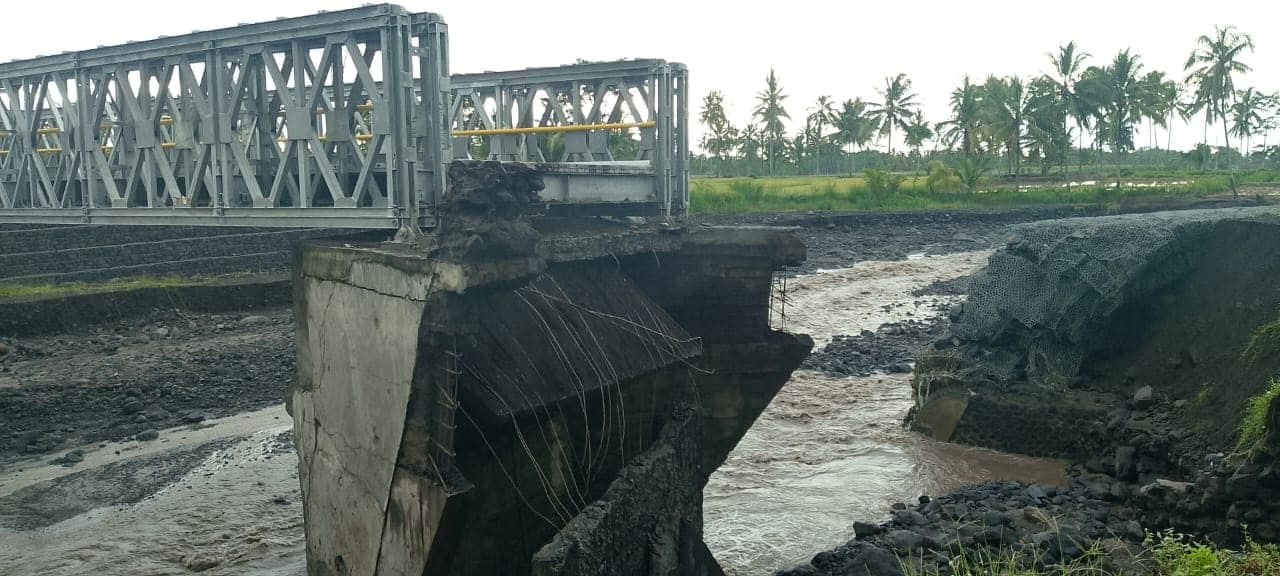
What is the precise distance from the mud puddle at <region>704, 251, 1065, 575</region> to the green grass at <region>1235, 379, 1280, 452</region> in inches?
122

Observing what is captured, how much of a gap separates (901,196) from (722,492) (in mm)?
36716

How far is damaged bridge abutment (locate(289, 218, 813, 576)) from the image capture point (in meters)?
6.61

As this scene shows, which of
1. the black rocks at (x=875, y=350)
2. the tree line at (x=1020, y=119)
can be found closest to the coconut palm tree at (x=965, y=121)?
the tree line at (x=1020, y=119)

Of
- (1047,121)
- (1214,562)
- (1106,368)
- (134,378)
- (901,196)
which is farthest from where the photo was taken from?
(1047,121)

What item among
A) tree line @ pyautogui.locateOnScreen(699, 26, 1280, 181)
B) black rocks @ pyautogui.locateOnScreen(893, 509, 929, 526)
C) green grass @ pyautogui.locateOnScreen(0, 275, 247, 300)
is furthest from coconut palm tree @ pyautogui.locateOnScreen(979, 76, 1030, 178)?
black rocks @ pyautogui.locateOnScreen(893, 509, 929, 526)

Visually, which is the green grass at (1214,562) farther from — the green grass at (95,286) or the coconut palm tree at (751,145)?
the coconut palm tree at (751,145)

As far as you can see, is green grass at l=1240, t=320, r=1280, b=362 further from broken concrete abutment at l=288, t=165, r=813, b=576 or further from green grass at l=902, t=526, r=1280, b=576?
broken concrete abutment at l=288, t=165, r=813, b=576

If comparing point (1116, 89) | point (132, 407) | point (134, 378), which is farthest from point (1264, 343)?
point (1116, 89)

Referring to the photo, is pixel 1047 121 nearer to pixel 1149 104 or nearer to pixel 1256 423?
pixel 1149 104

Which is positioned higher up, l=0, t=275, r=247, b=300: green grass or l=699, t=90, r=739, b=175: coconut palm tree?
l=699, t=90, r=739, b=175: coconut palm tree

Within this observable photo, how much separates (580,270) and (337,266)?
2.10 m

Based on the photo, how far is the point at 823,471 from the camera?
13.4m

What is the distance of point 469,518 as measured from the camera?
6.80 m

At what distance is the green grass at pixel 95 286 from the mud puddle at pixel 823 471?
44.9 ft
